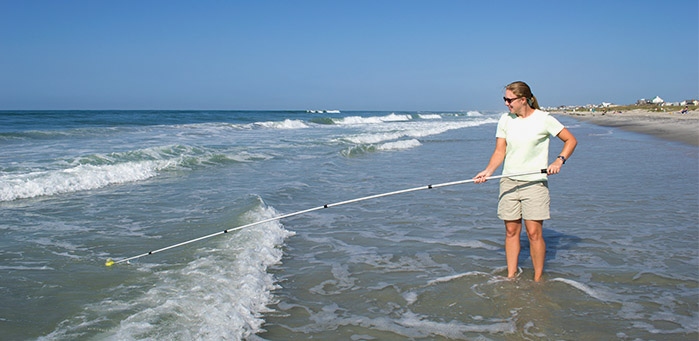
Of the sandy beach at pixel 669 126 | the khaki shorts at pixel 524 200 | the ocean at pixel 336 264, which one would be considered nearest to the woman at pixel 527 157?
A: the khaki shorts at pixel 524 200

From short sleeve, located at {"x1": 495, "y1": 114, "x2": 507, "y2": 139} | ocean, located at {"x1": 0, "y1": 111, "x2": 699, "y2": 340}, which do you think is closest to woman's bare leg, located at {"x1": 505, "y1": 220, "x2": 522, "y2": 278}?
ocean, located at {"x1": 0, "y1": 111, "x2": 699, "y2": 340}

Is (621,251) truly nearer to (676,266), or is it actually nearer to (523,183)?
(676,266)

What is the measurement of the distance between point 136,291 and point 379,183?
6.27 metres

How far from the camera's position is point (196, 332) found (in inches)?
122

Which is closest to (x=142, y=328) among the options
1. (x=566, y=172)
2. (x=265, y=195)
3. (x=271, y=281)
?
(x=271, y=281)

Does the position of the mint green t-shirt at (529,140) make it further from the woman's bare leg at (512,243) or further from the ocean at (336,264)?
the ocean at (336,264)

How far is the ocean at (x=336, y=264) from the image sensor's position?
3281 mm

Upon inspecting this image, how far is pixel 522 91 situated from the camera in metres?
3.74

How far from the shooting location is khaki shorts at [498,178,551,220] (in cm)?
386

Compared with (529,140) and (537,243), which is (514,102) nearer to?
(529,140)

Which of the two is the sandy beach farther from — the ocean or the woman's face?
the woman's face

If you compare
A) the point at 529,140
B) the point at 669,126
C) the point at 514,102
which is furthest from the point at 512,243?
the point at 669,126

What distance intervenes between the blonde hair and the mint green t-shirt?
3.7 inches

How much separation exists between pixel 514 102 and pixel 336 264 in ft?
7.32
